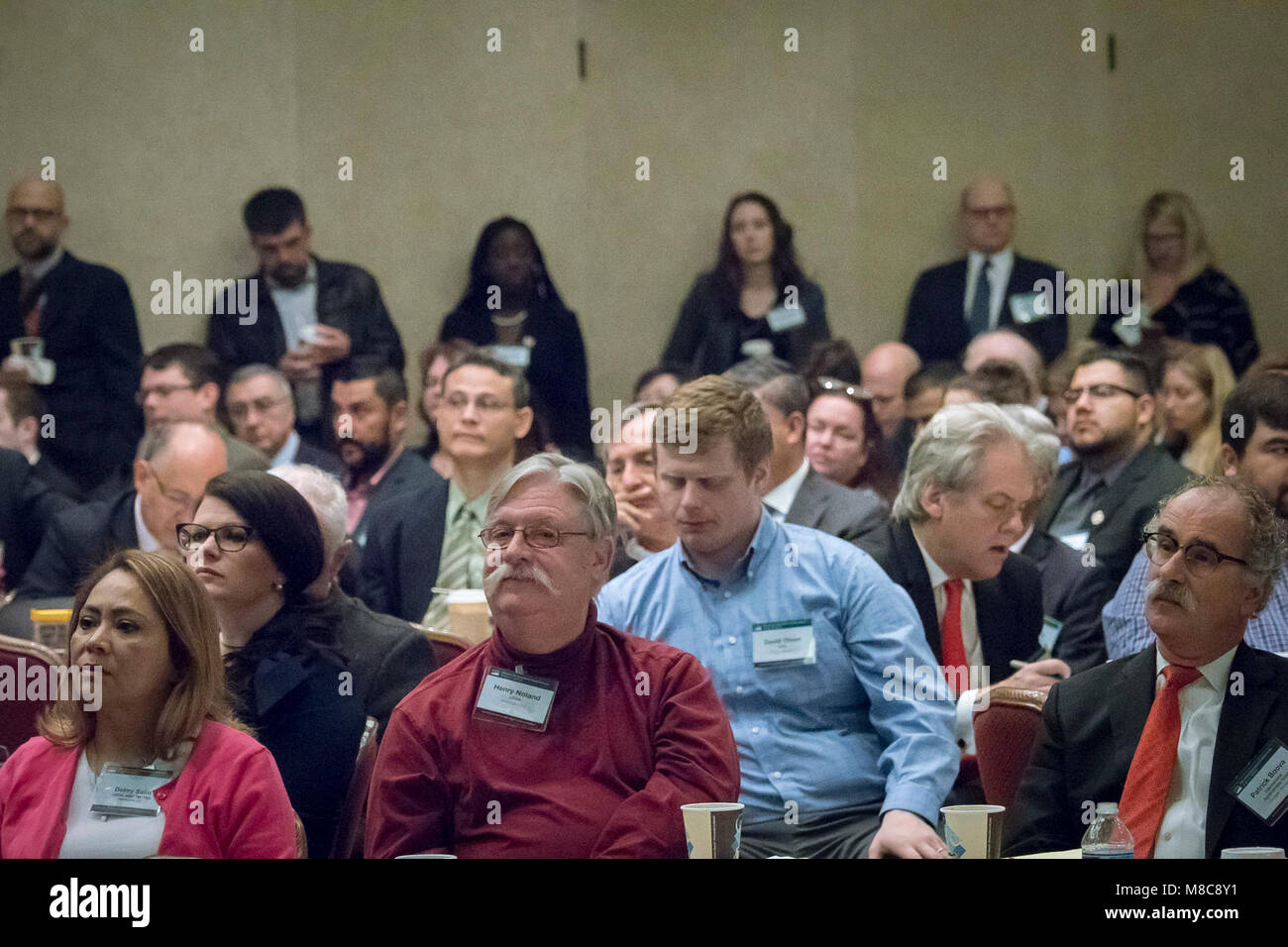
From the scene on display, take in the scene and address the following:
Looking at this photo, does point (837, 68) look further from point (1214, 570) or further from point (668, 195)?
point (1214, 570)

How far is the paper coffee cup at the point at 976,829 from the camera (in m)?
2.24

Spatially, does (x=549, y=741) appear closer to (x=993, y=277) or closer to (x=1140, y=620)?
(x=1140, y=620)

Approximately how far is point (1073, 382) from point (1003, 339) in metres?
0.79

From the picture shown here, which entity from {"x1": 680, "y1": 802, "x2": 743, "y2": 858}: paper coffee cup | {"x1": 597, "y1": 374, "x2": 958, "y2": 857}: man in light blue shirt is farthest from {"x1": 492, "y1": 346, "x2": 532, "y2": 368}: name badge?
{"x1": 680, "y1": 802, "x2": 743, "y2": 858}: paper coffee cup

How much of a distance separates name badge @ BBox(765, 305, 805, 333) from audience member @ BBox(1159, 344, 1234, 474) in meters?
1.38

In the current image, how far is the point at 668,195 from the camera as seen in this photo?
260 inches

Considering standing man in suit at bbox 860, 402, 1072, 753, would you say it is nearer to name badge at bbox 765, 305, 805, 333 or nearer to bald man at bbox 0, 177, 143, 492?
name badge at bbox 765, 305, 805, 333

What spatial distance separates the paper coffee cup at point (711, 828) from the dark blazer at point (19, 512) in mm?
2849

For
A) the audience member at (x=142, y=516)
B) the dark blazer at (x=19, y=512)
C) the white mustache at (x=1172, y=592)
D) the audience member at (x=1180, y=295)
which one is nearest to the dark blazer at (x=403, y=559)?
the audience member at (x=142, y=516)

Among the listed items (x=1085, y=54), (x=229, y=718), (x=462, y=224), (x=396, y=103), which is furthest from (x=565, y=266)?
(x=229, y=718)

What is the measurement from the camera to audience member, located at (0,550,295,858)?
230 centimetres

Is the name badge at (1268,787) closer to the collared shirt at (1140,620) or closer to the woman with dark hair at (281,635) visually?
the collared shirt at (1140,620)

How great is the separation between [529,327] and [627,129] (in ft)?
4.86

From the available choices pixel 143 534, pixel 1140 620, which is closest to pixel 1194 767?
pixel 1140 620
